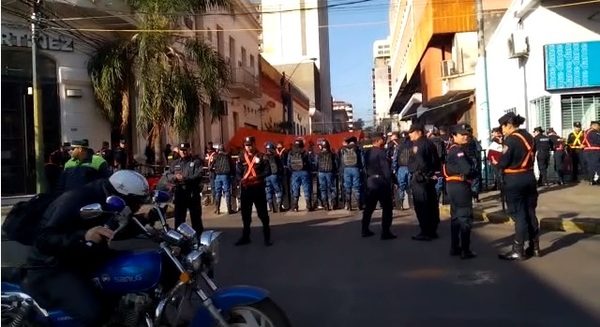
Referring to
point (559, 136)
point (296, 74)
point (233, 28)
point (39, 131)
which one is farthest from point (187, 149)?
point (296, 74)

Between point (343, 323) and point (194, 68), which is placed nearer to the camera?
point (343, 323)

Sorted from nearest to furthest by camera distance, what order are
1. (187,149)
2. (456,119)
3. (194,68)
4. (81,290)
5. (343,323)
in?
1. (81,290)
2. (343,323)
3. (187,149)
4. (194,68)
5. (456,119)

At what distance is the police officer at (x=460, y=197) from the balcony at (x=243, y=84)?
85.7ft

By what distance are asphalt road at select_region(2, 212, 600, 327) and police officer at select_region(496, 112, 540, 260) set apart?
1.28ft

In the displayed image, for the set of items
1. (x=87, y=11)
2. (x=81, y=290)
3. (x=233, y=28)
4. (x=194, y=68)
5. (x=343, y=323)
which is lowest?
(x=343, y=323)

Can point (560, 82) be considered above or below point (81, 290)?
above

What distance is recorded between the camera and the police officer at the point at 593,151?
55.7 ft

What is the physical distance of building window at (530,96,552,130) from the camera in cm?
1955

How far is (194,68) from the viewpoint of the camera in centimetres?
2131

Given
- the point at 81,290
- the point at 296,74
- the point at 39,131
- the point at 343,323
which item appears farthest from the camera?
the point at 296,74

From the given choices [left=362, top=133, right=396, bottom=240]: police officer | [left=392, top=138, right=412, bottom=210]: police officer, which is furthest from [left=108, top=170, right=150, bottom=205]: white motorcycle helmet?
[left=392, top=138, right=412, bottom=210]: police officer

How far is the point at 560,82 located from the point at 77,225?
55.4ft

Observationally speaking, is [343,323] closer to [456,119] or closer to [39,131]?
[39,131]

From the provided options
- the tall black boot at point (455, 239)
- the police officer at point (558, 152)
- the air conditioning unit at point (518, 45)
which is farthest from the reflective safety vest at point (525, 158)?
the air conditioning unit at point (518, 45)
